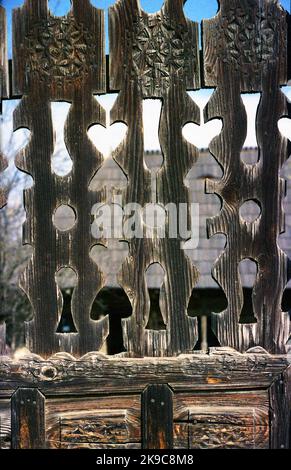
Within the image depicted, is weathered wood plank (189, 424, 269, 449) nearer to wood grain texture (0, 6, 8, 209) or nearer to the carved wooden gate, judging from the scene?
the carved wooden gate

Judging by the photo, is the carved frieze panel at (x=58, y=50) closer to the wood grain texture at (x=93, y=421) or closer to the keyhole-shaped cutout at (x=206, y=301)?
the wood grain texture at (x=93, y=421)

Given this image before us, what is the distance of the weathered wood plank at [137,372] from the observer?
2494mm

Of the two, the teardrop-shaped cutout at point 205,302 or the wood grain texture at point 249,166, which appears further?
the teardrop-shaped cutout at point 205,302

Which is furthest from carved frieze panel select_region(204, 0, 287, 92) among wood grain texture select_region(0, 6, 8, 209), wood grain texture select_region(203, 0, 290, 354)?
wood grain texture select_region(0, 6, 8, 209)

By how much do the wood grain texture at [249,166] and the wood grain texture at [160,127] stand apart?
11cm

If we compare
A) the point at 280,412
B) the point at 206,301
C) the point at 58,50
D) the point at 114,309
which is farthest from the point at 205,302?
the point at 58,50

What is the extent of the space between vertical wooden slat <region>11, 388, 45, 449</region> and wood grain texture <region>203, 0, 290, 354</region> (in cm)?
83

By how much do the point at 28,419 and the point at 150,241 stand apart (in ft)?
3.06

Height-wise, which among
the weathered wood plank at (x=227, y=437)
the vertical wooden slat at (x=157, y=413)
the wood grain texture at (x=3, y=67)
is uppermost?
the wood grain texture at (x=3, y=67)

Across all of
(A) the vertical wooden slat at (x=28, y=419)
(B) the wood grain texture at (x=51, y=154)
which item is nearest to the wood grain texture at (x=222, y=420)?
(B) the wood grain texture at (x=51, y=154)

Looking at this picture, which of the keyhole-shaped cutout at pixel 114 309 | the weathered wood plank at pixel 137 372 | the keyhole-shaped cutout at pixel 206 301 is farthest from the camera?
the keyhole-shaped cutout at pixel 114 309

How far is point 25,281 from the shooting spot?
255 cm

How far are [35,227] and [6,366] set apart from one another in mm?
610

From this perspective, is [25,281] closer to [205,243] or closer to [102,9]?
[102,9]
